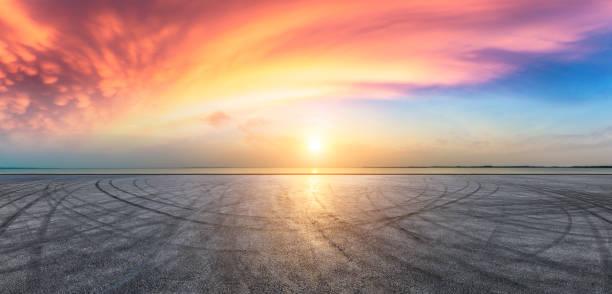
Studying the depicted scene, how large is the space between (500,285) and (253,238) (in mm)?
4854

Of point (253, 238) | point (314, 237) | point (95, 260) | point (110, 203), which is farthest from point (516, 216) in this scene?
point (110, 203)

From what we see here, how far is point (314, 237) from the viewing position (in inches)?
260

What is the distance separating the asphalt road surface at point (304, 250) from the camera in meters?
4.15

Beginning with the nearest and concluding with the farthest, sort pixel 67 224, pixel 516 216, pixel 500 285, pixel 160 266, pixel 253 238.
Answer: pixel 500 285, pixel 160 266, pixel 253 238, pixel 67 224, pixel 516 216

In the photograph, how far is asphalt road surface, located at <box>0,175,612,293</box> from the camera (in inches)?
163

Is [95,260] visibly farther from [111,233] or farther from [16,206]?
[16,206]

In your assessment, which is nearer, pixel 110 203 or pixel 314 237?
pixel 314 237

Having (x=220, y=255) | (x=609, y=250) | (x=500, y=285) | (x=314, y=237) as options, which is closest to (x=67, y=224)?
(x=220, y=255)

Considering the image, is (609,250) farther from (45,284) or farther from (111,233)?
(111,233)

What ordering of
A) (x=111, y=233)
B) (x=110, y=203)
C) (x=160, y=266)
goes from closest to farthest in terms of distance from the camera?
1. (x=160, y=266)
2. (x=111, y=233)
3. (x=110, y=203)

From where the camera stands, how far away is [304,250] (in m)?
5.62

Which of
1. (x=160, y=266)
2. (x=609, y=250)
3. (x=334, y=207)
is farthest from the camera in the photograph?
(x=334, y=207)

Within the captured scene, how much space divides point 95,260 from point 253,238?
10.0 ft

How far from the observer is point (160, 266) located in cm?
479
